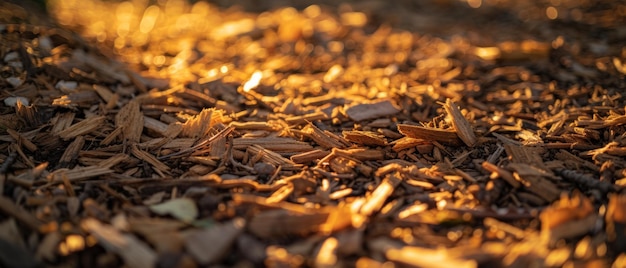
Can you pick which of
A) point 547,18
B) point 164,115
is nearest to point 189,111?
point 164,115

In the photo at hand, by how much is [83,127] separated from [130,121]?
0.81 feet

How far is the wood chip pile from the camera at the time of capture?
177 cm

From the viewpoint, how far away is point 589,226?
1.81 m

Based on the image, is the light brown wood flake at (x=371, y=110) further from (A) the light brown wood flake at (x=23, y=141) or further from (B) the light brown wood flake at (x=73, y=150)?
(A) the light brown wood flake at (x=23, y=141)

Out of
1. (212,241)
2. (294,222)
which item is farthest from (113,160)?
(294,222)

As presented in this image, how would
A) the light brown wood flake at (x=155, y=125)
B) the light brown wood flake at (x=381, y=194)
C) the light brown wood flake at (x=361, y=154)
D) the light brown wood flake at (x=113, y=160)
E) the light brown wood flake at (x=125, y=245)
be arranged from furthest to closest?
1. the light brown wood flake at (x=155, y=125)
2. the light brown wood flake at (x=361, y=154)
3. the light brown wood flake at (x=113, y=160)
4. the light brown wood flake at (x=381, y=194)
5. the light brown wood flake at (x=125, y=245)

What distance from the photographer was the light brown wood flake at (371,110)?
292 cm

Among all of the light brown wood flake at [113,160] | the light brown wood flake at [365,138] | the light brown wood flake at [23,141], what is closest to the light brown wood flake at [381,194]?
the light brown wood flake at [365,138]

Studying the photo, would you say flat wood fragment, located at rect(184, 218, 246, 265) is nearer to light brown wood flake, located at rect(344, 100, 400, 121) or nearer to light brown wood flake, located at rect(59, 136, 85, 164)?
light brown wood flake, located at rect(59, 136, 85, 164)

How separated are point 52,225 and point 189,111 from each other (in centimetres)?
125

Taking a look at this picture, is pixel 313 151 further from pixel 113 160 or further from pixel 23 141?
pixel 23 141

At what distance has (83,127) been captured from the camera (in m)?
2.60

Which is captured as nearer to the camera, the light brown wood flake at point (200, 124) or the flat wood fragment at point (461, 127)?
the flat wood fragment at point (461, 127)

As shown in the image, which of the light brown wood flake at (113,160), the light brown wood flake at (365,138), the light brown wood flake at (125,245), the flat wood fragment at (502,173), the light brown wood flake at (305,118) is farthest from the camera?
the light brown wood flake at (305,118)
